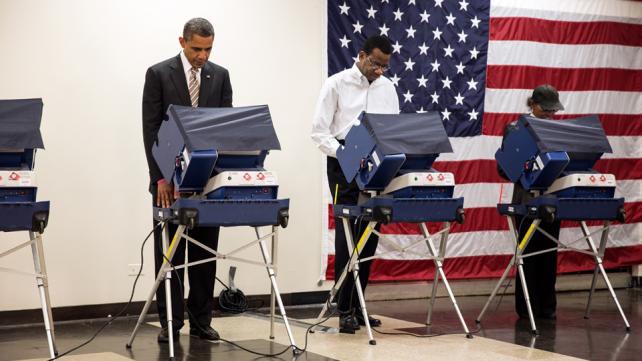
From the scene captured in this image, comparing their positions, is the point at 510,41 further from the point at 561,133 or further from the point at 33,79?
the point at 33,79

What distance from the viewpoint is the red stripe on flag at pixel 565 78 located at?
755 cm

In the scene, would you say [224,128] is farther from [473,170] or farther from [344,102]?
[473,170]

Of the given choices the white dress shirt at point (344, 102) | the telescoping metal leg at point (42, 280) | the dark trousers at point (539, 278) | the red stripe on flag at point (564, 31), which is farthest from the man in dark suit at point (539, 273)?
the telescoping metal leg at point (42, 280)

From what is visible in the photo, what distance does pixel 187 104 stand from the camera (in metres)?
5.06

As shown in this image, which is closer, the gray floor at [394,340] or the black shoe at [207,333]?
the gray floor at [394,340]

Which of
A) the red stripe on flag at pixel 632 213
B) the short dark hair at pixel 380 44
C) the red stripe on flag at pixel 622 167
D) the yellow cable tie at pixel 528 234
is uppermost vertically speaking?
the short dark hair at pixel 380 44

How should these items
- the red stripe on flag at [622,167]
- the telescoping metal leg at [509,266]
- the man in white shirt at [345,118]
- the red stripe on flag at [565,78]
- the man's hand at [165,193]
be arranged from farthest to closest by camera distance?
the red stripe on flag at [622,167], the red stripe on flag at [565,78], the telescoping metal leg at [509,266], the man in white shirt at [345,118], the man's hand at [165,193]

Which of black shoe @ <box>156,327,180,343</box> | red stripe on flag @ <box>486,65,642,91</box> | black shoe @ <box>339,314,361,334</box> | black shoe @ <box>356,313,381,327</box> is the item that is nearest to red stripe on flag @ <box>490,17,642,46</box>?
red stripe on flag @ <box>486,65,642,91</box>

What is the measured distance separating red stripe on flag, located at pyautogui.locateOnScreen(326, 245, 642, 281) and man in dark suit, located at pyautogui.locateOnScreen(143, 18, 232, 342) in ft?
6.13

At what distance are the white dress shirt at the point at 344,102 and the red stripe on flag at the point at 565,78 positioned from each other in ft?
7.00

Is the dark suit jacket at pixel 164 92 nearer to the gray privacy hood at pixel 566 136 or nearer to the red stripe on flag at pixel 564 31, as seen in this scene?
the gray privacy hood at pixel 566 136

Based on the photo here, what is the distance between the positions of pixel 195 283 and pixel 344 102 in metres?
1.46

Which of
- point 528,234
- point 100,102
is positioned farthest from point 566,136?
point 100,102

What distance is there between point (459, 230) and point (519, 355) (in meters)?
2.64
